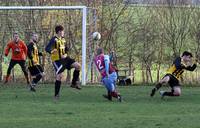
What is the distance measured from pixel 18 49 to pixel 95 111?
8206 millimetres

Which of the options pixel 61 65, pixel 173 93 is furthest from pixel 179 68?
pixel 61 65

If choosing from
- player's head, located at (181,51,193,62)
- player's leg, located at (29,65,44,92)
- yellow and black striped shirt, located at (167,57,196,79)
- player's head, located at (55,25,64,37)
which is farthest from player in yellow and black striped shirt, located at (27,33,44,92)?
player's head, located at (181,51,193,62)

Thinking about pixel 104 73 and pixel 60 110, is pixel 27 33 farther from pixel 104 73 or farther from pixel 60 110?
pixel 60 110

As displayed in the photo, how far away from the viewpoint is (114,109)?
14.8 m

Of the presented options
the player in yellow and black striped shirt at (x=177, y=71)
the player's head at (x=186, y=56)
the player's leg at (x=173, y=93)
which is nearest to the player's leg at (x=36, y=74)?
the player in yellow and black striped shirt at (x=177, y=71)

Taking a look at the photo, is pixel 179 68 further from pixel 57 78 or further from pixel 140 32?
pixel 140 32

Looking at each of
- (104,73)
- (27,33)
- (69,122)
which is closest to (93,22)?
(27,33)

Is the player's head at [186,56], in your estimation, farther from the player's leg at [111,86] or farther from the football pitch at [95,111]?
the player's leg at [111,86]

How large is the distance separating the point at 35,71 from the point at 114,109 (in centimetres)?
788

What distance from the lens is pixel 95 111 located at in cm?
1438

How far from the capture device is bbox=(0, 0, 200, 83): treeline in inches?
1083

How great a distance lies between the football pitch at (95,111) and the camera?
1208cm

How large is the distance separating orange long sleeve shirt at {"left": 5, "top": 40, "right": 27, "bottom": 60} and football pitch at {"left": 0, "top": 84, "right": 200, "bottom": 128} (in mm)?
2379

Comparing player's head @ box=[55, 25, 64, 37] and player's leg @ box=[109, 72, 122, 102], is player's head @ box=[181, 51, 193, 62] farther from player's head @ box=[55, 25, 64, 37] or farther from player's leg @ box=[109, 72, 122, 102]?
player's head @ box=[55, 25, 64, 37]
